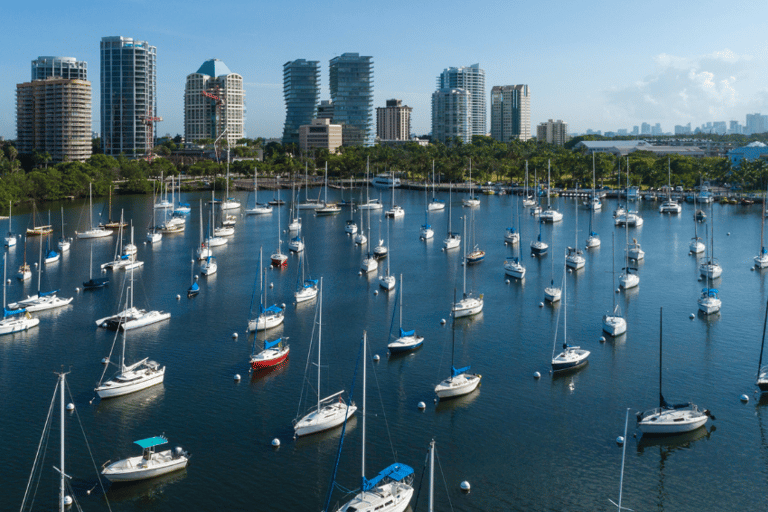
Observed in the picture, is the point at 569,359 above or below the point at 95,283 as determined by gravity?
below

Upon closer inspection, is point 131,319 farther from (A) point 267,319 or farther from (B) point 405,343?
(B) point 405,343

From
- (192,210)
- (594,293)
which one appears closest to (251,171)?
(192,210)

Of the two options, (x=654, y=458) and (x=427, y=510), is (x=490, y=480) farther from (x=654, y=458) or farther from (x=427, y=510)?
(x=654, y=458)

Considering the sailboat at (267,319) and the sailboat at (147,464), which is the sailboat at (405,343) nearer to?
the sailboat at (267,319)

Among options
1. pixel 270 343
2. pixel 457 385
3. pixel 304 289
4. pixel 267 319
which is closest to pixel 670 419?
pixel 457 385

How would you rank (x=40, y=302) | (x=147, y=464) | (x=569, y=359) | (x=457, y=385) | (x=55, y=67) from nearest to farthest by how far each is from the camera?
1. (x=147, y=464)
2. (x=457, y=385)
3. (x=569, y=359)
4. (x=40, y=302)
5. (x=55, y=67)
